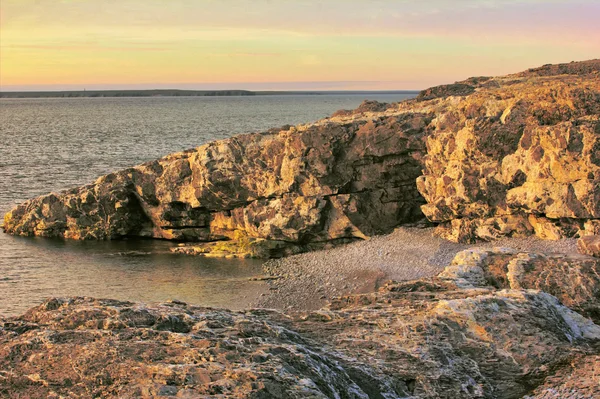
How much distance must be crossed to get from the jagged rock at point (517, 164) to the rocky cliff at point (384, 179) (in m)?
0.05

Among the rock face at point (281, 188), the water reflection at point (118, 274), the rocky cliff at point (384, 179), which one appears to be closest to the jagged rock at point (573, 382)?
the rocky cliff at point (384, 179)

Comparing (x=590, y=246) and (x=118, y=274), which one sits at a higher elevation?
(x=590, y=246)

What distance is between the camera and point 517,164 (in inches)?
1068

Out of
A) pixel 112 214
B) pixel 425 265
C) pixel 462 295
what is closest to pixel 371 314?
pixel 462 295

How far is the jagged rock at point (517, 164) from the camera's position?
993 inches

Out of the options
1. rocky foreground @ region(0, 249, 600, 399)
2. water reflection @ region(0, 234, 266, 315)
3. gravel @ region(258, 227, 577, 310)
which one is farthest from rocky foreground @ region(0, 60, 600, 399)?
water reflection @ region(0, 234, 266, 315)

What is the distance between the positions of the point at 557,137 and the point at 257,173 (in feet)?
47.7

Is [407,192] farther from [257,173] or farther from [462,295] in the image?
[462,295]

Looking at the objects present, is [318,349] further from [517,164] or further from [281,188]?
[281,188]

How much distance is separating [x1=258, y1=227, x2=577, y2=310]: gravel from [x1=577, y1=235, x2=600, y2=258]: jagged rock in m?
2.37

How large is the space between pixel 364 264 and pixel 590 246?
31.8 ft

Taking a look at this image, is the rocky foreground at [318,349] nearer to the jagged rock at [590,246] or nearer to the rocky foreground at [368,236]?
the rocky foreground at [368,236]

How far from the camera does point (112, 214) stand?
36438 millimetres

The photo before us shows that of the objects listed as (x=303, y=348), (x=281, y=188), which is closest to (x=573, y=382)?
(x=303, y=348)
